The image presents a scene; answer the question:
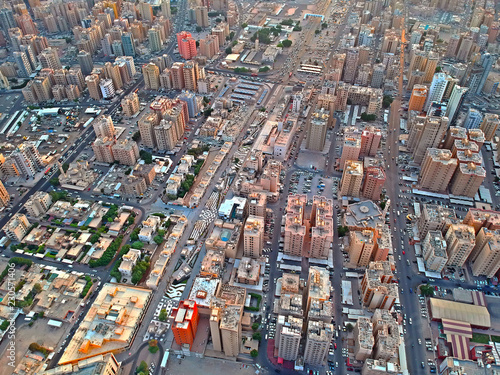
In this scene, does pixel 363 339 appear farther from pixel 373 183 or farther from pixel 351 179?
pixel 373 183

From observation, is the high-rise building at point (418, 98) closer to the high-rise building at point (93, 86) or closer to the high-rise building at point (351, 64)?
the high-rise building at point (351, 64)

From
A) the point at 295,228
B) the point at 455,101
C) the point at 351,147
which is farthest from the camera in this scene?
the point at 455,101

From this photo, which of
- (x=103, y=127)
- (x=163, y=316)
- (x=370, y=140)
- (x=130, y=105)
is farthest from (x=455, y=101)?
(x=103, y=127)

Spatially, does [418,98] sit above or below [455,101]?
below

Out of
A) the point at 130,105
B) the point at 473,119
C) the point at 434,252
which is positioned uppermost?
the point at 473,119

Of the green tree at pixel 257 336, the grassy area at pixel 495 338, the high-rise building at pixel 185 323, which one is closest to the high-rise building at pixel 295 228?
the green tree at pixel 257 336

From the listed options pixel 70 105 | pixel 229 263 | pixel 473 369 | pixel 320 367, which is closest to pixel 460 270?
pixel 473 369

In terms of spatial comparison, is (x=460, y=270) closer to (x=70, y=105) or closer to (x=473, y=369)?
(x=473, y=369)
